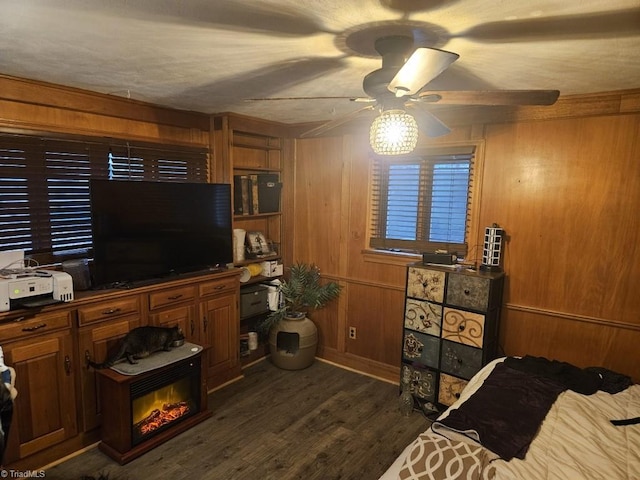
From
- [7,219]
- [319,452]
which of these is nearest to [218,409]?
[319,452]

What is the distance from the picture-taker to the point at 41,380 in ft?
7.88

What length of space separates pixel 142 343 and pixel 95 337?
0.29 metres

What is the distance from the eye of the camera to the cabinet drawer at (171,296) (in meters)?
2.94

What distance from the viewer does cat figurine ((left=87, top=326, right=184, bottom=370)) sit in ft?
8.69

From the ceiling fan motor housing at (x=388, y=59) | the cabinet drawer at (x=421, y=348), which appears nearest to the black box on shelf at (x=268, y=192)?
the cabinet drawer at (x=421, y=348)

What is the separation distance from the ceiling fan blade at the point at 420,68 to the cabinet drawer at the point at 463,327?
6.07 ft

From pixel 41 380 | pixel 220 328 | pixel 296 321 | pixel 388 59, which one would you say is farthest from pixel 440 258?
pixel 41 380

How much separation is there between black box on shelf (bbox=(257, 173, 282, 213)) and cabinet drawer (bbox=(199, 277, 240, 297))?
779mm

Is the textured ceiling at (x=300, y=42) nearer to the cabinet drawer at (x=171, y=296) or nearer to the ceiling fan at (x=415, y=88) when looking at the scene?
the ceiling fan at (x=415, y=88)

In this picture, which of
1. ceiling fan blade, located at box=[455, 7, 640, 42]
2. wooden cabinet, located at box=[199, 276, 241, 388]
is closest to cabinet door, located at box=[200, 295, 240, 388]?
wooden cabinet, located at box=[199, 276, 241, 388]

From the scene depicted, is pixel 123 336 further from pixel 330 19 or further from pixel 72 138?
pixel 330 19

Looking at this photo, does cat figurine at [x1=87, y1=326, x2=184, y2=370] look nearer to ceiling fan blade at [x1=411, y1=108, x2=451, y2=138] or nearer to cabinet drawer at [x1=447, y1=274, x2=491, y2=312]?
cabinet drawer at [x1=447, y1=274, x2=491, y2=312]

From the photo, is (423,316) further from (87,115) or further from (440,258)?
(87,115)

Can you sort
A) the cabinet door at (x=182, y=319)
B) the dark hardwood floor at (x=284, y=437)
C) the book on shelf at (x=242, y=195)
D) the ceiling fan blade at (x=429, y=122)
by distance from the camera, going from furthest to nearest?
the book on shelf at (x=242, y=195) < the cabinet door at (x=182, y=319) < the dark hardwood floor at (x=284, y=437) < the ceiling fan blade at (x=429, y=122)
